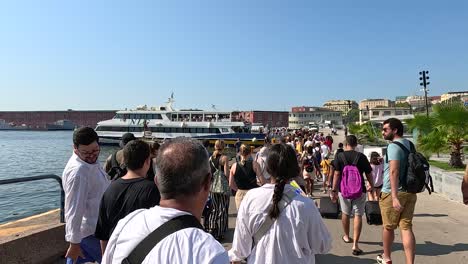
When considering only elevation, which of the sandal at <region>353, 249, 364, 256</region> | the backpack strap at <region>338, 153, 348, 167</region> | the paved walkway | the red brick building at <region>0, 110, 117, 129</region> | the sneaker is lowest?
the paved walkway

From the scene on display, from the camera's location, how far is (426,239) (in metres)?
5.91

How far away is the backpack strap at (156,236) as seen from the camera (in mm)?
1349

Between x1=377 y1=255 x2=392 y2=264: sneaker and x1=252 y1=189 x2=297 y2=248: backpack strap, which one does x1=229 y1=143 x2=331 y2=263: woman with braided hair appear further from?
x1=377 y1=255 x2=392 y2=264: sneaker

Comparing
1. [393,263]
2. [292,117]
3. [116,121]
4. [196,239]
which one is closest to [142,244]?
[196,239]

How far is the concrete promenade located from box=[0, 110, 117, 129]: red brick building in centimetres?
16915

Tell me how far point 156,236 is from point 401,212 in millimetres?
3869

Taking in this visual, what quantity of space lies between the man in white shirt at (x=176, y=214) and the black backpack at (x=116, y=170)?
2.66m

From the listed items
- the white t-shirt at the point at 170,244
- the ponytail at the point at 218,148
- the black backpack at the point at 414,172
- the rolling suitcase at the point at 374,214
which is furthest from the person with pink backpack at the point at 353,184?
the white t-shirt at the point at 170,244

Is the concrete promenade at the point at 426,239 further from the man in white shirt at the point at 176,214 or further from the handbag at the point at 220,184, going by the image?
the man in white shirt at the point at 176,214

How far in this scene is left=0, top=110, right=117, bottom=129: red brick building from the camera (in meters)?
167

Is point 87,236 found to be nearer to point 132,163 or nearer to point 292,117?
point 132,163

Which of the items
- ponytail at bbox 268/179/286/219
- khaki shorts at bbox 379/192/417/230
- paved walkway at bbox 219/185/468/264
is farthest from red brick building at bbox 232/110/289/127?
ponytail at bbox 268/179/286/219

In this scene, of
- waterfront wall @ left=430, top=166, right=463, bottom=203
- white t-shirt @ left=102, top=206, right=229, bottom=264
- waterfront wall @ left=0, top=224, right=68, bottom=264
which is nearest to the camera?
white t-shirt @ left=102, top=206, right=229, bottom=264

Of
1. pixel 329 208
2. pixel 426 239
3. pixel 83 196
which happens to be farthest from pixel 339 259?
pixel 83 196
